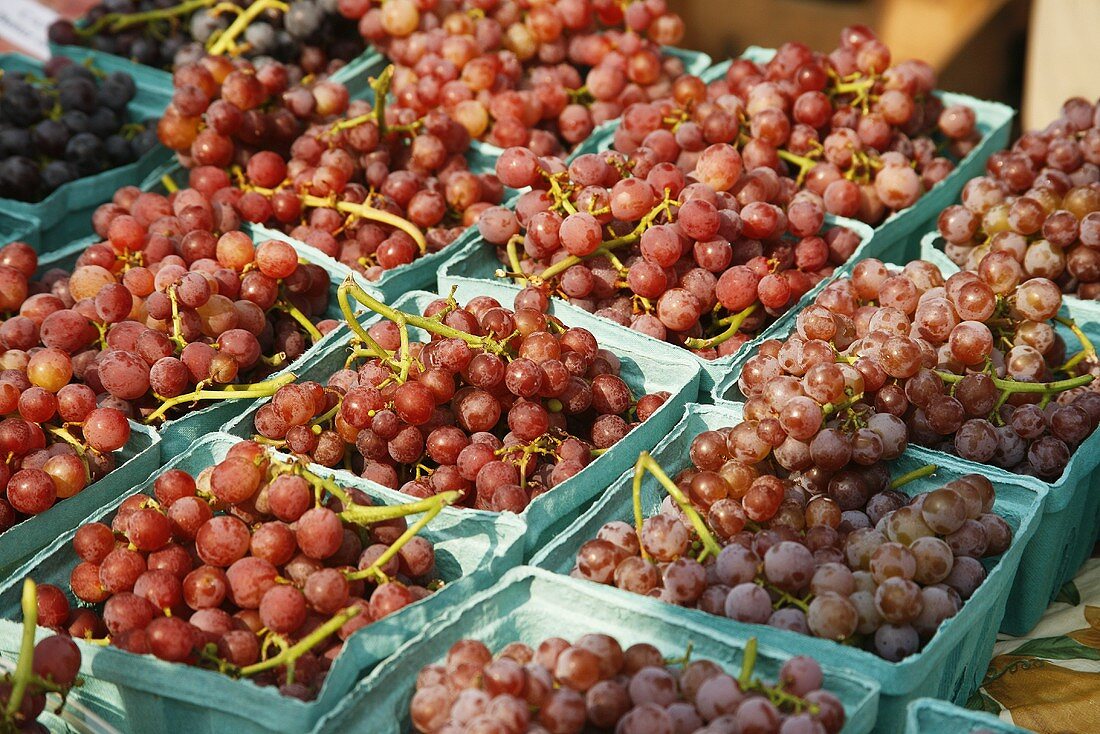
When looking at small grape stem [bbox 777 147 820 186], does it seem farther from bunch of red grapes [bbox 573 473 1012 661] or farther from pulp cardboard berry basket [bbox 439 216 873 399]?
bunch of red grapes [bbox 573 473 1012 661]

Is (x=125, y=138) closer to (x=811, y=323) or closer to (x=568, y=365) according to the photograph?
(x=568, y=365)

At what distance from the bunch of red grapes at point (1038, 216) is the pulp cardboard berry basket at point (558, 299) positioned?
198 millimetres

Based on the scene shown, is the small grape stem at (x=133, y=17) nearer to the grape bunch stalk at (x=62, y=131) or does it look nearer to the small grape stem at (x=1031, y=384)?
the grape bunch stalk at (x=62, y=131)

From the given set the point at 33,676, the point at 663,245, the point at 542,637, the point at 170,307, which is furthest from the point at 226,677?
the point at 663,245

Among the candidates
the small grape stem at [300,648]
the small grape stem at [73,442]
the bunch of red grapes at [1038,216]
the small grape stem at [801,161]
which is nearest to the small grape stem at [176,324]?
the small grape stem at [73,442]

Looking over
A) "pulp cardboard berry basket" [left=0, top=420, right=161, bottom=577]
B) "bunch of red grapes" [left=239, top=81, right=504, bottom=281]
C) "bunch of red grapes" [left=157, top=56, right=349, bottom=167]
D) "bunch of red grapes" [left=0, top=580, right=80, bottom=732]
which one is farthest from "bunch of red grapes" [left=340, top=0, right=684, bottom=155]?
"bunch of red grapes" [left=0, top=580, right=80, bottom=732]

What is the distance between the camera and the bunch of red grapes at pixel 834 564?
54.7 inches

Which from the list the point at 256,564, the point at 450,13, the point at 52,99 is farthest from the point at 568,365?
the point at 52,99

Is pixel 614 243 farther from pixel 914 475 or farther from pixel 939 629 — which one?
pixel 939 629

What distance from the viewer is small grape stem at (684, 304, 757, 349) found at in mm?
1955

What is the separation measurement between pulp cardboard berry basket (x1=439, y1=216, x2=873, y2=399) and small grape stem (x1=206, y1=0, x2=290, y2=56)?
94 centimetres

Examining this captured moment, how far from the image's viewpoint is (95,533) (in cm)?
152

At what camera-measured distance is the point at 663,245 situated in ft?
6.34

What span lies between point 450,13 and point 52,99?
3.23ft
